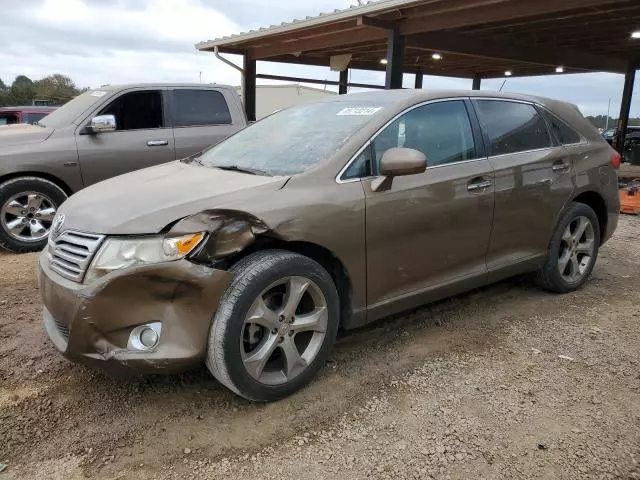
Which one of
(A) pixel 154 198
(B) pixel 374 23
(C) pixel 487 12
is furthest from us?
(B) pixel 374 23

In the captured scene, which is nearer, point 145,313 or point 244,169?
point 145,313

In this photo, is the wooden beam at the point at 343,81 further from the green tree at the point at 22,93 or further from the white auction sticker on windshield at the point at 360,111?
the green tree at the point at 22,93

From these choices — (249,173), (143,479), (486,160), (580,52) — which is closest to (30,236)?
(249,173)

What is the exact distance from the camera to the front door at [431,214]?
3.14 m

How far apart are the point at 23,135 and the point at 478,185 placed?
4.95 meters

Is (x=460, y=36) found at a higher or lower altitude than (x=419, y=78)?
higher

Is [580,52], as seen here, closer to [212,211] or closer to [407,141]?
[407,141]

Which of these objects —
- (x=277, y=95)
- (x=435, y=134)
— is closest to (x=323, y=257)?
(x=435, y=134)

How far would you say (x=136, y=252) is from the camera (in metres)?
Result: 2.47

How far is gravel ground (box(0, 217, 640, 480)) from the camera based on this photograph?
92.9 inches

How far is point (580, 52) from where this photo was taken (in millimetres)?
14547

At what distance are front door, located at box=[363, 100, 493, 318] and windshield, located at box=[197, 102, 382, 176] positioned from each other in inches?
10.3

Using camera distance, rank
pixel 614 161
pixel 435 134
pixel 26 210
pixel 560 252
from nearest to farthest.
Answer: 1. pixel 435 134
2. pixel 560 252
3. pixel 614 161
4. pixel 26 210

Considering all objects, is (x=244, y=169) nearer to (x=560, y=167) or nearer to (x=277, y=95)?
(x=560, y=167)
